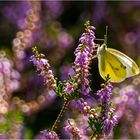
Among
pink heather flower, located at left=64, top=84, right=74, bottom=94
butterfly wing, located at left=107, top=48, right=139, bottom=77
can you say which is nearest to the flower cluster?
pink heather flower, located at left=64, top=84, right=74, bottom=94

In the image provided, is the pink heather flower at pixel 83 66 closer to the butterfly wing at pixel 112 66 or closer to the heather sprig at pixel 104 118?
the heather sprig at pixel 104 118

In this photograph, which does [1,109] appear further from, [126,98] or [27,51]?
[27,51]

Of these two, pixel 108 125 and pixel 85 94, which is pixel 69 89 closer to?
pixel 85 94

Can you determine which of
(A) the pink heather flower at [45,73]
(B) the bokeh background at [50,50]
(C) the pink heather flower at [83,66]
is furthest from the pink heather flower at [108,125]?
(B) the bokeh background at [50,50]

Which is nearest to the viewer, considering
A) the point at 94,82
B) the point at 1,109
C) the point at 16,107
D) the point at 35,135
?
the point at 1,109

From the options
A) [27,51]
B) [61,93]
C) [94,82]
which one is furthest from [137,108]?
[27,51]

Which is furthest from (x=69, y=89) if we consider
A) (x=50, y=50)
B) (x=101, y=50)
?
(x=50, y=50)
